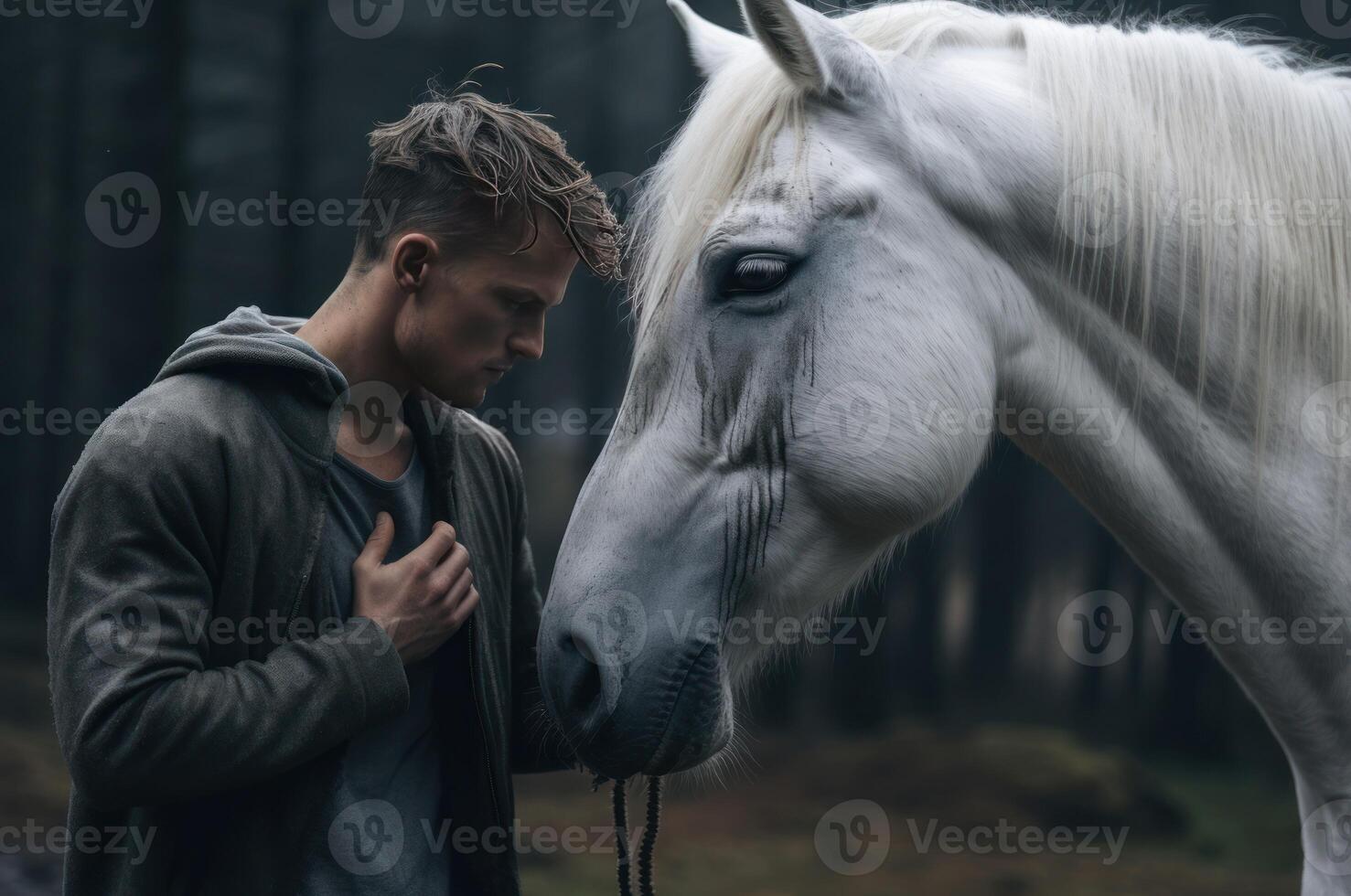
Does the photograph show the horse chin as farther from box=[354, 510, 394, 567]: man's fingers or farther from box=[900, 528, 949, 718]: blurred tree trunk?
box=[900, 528, 949, 718]: blurred tree trunk

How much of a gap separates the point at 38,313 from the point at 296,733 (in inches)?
176

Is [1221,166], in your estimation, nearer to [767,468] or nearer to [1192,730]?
[767,468]

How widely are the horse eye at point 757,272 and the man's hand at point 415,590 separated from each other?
1.74ft

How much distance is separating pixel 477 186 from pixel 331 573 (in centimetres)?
58

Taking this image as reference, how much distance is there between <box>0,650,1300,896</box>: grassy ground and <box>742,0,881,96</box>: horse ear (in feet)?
10.1

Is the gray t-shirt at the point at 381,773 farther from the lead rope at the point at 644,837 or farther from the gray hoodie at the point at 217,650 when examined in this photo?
the lead rope at the point at 644,837

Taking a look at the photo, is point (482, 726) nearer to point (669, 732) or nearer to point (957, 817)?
point (669, 732)

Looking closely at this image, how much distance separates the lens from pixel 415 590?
1.35 meters

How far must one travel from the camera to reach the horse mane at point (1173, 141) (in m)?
1.35

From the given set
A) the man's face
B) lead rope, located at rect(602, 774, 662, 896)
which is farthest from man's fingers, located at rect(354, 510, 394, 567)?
lead rope, located at rect(602, 774, 662, 896)

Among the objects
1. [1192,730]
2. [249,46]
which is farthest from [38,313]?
[1192,730]

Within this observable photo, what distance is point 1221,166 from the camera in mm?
1368

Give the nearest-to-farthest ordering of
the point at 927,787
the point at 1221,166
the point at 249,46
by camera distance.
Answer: the point at 1221,166 → the point at 927,787 → the point at 249,46

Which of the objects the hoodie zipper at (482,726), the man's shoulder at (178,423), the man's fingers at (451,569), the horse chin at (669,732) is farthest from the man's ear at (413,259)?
the horse chin at (669,732)
